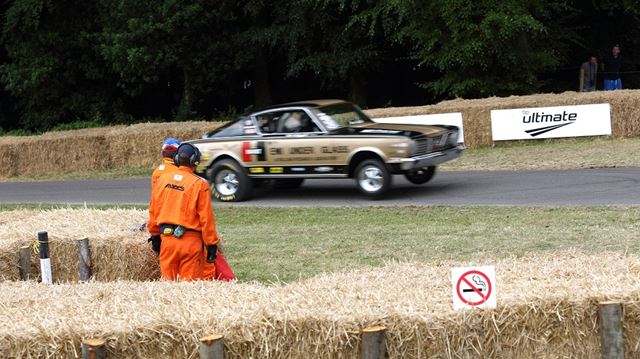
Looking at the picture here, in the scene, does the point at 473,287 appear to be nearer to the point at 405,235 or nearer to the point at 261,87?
the point at 405,235

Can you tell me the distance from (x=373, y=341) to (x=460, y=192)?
11746mm

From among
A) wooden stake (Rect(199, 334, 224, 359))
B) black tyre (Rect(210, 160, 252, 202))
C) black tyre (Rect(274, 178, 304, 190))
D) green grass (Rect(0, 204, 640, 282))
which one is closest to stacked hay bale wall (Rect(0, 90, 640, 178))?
black tyre (Rect(274, 178, 304, 190))

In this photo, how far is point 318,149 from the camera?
16.7 meters

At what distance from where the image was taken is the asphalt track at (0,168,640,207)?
1528 centimetres

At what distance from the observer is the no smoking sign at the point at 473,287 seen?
17.2 ft

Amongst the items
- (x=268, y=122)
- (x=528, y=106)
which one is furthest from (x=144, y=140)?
(x=528, y=106)

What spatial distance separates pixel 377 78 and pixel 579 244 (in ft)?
85.3

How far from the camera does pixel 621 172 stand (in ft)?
57.4

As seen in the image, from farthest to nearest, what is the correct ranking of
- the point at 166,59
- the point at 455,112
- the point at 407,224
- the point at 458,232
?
the point at 166,59 < the point at 455,112 < the point at 407,224 < the point at 458,232

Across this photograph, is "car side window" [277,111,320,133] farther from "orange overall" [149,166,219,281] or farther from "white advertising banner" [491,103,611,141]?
"orange overall" [149,166,219,281]

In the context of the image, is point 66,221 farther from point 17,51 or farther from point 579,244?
point 17,51

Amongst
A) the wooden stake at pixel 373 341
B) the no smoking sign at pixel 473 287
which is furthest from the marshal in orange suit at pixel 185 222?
the no smoking sign at pixel 473 287

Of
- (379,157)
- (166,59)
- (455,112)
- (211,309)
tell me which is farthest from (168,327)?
(166,59)

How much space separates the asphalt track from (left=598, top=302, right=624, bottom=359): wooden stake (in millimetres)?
9109
